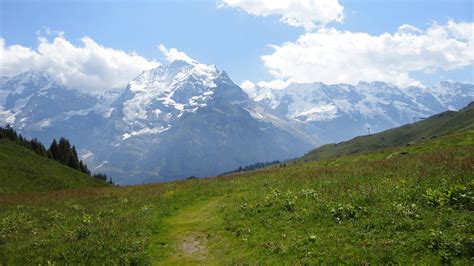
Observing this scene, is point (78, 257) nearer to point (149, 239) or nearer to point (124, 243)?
point (124, 243)

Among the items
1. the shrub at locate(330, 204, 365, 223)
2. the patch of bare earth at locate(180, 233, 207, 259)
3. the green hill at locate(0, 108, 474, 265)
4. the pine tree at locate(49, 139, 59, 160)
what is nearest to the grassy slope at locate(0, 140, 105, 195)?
the green hill at locate(0, 108, 474, 265)

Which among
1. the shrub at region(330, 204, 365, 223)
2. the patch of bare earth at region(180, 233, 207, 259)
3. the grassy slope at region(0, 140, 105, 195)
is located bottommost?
the patch of bare earth at region(180, 233, 207, 259)

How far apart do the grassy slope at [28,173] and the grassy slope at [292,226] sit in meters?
33.5

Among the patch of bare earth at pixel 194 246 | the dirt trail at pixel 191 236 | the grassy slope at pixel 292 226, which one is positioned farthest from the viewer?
the patch of bare earth at pixel 194 246

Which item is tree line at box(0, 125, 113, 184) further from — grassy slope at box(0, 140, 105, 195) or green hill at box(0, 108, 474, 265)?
green hill at box(0, 108, 474, 265)

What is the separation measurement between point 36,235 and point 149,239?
815 cm

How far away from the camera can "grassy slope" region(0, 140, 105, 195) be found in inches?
2414

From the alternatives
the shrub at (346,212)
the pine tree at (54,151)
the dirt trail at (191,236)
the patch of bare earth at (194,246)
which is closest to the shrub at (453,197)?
the shrub at (346,212)

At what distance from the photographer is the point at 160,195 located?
1442 inches

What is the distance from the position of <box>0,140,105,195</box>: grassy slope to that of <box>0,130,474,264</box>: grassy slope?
3352 centimetres

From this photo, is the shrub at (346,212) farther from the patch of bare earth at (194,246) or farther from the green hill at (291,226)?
the patch of bare earth at (194,246)

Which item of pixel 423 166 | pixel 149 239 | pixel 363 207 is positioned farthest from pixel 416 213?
pixel 149 239

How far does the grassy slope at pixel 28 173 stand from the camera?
61306 millimetres

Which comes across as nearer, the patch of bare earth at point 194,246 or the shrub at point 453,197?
the shrub at point 453,197
